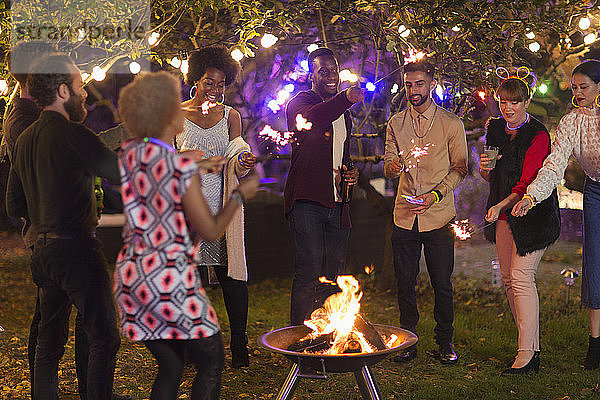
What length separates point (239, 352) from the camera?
216 inches

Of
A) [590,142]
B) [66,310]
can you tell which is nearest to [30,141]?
[66,310]

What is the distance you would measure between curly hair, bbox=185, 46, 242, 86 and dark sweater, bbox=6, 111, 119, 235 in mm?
1614

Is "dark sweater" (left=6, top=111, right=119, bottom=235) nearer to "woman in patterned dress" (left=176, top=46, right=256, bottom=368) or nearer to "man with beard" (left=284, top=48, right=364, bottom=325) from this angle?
"woman in patterned dress" (left=176, top=46, right=256, bottom=368)

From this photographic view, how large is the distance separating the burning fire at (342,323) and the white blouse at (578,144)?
1644mm

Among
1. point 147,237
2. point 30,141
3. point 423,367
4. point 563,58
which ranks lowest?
point 423,367

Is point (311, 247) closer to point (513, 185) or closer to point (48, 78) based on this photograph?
point (513, 185)

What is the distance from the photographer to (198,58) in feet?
16.9

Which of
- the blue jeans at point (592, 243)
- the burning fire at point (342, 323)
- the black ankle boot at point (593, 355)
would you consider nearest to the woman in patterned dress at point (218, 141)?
the burning fire at point (342, 323)

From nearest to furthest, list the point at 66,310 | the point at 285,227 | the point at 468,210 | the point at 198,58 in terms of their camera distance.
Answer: the point at 66,310 → the point at 198,58 → the point at 468,210 → the point at 285,227

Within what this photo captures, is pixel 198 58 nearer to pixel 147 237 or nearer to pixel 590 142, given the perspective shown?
pixel 147 237

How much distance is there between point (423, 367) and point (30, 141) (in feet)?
10.5

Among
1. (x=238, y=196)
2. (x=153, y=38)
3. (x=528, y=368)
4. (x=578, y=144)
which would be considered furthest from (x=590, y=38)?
Result: (x=238, y=196)

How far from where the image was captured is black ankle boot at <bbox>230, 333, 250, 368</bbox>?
5.47 m

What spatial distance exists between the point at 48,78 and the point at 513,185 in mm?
3138
